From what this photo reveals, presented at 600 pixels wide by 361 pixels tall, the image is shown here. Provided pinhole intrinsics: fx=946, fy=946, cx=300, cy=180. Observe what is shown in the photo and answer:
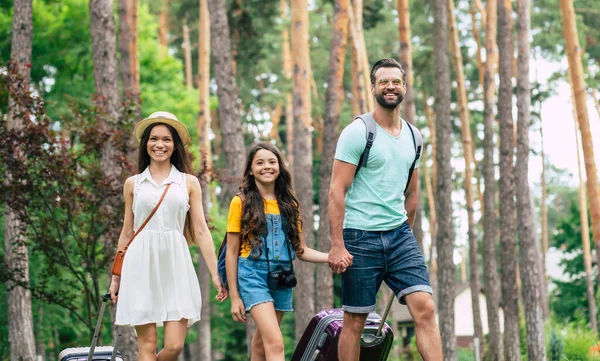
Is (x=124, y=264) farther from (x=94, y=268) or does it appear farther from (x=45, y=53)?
(x=45, y=53)

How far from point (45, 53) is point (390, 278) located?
20.6 meters

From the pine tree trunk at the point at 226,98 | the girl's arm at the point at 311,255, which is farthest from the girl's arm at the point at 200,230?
the pine tree trunk at the point at 226,98

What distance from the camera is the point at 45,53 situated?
81.4ft

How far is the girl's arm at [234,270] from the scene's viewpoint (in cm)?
597

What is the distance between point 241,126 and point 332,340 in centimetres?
1055

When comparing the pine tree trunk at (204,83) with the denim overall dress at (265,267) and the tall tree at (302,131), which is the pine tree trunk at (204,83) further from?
the denim overall dress at (265,267)

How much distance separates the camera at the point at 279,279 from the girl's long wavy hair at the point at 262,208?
0.20 metres

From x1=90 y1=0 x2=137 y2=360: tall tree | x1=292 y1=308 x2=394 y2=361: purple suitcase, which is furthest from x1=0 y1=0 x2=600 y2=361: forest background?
x1=292 y1=308 x2=394 y2=361: purple suitcase

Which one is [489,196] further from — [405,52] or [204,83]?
[204,83]

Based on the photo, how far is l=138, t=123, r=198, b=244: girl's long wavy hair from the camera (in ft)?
20.4

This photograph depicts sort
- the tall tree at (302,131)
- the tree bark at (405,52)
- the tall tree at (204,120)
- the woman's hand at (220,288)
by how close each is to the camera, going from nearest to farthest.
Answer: the woman's hand at (220,288)
the tall tree at (302,131)
the tree bark at (405,52)
the tall tree at (204,120)

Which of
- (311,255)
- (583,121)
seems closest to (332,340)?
(311,255)

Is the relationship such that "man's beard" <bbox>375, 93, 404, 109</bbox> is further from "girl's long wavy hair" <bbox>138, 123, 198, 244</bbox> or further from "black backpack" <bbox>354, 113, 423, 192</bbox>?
"girl's long wavy hair" <bbox>138, 123, 198, 244</bbox>

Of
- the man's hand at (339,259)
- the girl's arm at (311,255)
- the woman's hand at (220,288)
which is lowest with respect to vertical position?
the woman's hand at (220,288)
